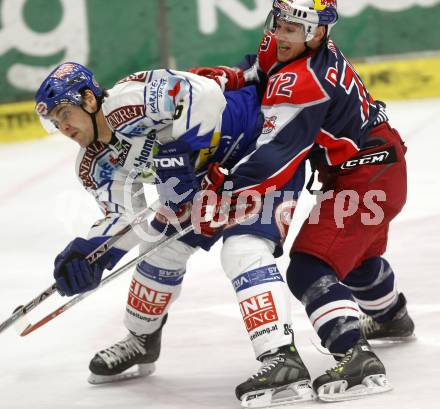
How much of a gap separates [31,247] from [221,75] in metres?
2.29

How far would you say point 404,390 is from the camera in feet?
11.2

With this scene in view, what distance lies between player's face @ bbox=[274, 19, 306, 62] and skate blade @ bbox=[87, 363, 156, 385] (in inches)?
46.3

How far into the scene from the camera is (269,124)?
3.40 meters

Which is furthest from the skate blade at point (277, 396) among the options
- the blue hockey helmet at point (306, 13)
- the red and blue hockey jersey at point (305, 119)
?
the blue hockey helmet at point (306, 13)

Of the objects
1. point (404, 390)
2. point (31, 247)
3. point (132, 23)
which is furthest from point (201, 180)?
point (132, 23)

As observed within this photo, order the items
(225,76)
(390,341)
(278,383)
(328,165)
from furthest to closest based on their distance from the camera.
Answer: (390,341) → (225,76) → (328,165) → (278,383)

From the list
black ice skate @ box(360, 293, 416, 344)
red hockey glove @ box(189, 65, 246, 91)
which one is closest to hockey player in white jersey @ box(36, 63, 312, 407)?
red hockey glove @ box(189, 65, 246, 91)

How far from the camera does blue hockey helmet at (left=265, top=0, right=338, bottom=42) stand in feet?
11.4

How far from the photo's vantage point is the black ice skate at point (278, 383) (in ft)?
10.8

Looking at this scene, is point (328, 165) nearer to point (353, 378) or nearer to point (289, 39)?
point (289, 39)

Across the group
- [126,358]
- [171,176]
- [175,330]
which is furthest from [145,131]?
[175,330]

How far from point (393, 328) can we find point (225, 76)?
Answer: 1.07m

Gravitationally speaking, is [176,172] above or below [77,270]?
above

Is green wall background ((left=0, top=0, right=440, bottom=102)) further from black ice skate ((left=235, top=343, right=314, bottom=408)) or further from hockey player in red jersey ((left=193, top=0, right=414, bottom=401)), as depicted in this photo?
black ice skate ((left=235, top=343, right=314, bottom=408))
